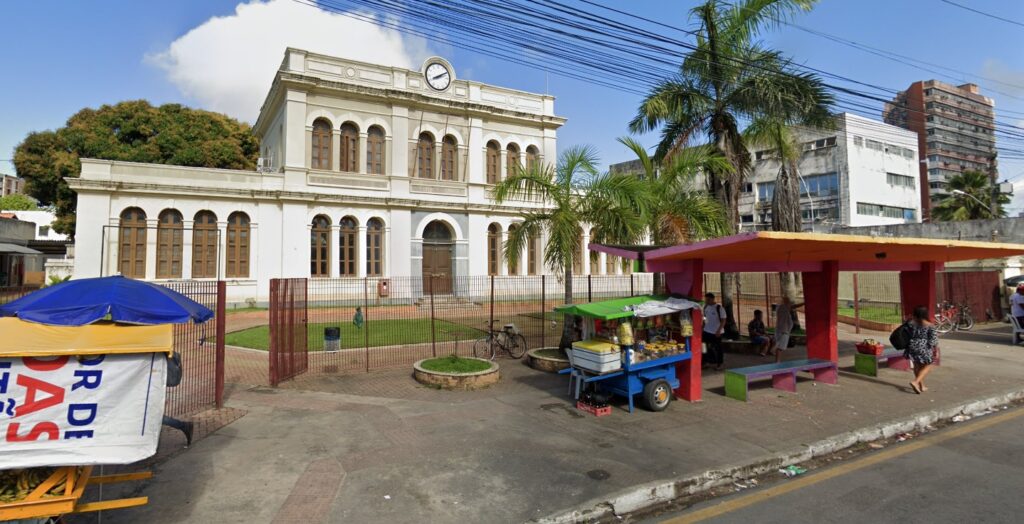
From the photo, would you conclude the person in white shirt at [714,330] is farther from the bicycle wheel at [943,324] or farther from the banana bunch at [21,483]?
the bicycle wheel at [943,324]

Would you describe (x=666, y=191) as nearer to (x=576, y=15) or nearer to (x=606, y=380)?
(x=576, y=15)

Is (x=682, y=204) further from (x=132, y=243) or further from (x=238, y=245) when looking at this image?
(x=132, y=243)

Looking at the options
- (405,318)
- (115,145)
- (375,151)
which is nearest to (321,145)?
(375,151)

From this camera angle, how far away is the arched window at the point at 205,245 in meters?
21.8

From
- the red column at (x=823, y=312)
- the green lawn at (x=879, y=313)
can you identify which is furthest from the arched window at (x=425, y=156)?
the red column at (x=823, y=312)

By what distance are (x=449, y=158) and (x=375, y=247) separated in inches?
250

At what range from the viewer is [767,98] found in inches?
499

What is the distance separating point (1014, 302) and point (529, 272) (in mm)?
19185

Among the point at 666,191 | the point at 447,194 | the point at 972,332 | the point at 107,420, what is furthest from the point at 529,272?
the point at 107,420

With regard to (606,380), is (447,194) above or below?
above

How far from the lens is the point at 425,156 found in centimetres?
2655

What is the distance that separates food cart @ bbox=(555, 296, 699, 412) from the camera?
7.60m

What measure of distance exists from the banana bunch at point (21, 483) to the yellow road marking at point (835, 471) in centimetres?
481

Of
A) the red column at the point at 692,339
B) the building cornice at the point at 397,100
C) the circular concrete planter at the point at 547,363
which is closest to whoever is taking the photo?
the red column at the point at 692,339
